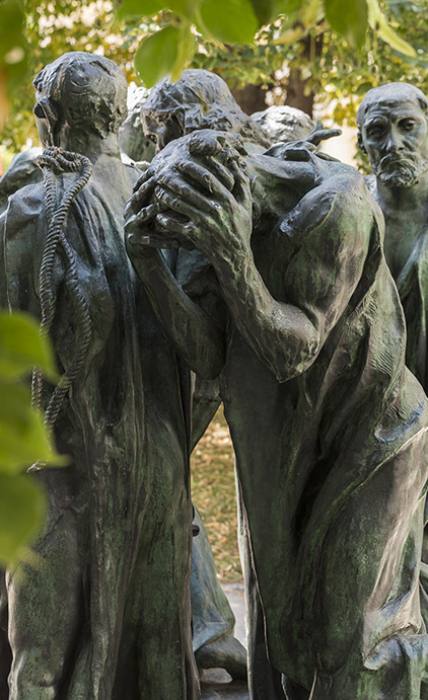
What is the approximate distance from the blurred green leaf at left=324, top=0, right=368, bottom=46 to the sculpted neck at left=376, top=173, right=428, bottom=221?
2.58 metres

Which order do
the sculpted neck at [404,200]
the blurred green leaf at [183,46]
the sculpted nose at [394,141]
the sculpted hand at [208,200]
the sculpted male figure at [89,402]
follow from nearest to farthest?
1. the blurred green leaf at [183,46]
2. the sculpted hand at [208,200]
3. the sculpted male figure at [89,402]
4. the sculpted nose at [394,141]
5. the sculpted neck at [404,200]

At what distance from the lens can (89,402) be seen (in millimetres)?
3045

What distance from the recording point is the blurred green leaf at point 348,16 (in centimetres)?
116

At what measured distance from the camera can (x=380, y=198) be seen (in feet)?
12.3

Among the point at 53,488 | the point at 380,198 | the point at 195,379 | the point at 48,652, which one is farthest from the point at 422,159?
the point at 48,652

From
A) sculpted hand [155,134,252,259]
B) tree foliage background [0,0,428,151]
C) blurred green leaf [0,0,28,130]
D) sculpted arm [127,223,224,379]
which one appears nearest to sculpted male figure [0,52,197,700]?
sculpted arm [127,223,224,379]

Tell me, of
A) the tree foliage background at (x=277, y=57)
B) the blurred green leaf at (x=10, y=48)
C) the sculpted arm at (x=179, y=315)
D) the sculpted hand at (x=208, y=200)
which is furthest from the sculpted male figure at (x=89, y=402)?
the tree foliage background at (x=277, y=57)

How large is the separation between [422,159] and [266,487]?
1.13m

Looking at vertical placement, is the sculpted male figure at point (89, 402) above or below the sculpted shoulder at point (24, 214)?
below

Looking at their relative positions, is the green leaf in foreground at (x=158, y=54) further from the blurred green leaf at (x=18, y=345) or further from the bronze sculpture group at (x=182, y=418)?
the bronze sculpture group at (x=182, y=418)

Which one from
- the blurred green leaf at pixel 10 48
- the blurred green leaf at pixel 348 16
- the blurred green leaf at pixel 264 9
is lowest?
the blurred green leaf at pixel 10 48

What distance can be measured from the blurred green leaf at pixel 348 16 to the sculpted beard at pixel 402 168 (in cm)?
250

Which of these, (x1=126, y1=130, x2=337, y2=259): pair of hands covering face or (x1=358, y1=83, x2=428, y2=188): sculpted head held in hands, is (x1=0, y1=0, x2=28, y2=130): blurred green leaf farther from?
(x1=358, y1=83, x2=428, y2=188): sculpted head held in hands

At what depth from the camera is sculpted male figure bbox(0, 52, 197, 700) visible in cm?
302
